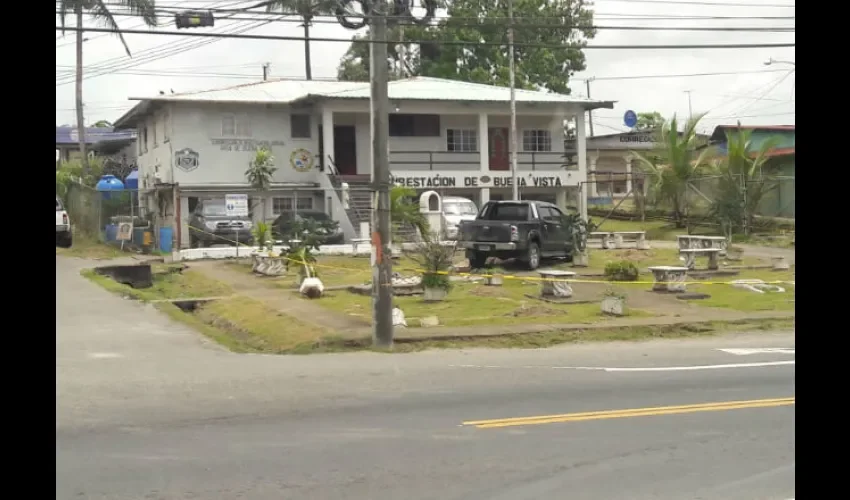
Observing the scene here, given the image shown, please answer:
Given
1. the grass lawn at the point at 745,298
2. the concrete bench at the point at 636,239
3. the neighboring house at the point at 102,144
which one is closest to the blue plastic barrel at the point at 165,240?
the concrete bench at the point at 636,239

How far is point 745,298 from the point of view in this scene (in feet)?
60.7

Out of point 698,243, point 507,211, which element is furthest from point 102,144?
point 698,243

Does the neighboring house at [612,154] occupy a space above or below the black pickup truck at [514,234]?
above

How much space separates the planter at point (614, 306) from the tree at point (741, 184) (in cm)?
1444

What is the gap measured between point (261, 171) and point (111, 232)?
5.61 meters

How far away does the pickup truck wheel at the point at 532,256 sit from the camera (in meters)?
23.2

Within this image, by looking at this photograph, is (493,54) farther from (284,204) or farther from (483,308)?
(483,308)

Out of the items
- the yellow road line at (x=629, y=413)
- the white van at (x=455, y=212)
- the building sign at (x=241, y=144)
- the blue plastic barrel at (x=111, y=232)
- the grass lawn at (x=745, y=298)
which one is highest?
the building sign at (x=241, y=144)

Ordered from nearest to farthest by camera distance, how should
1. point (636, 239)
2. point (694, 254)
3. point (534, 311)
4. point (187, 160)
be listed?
point (534, 311) → point (694, 254) → point (636, 239) → point (187, 160)

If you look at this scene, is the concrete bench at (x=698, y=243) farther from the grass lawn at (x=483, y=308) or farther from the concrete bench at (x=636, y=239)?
the grass lawn at (x=483, y=308)

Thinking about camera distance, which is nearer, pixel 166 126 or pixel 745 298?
pixel 745 298

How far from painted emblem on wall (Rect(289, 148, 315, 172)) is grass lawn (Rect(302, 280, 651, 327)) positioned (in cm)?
1780
